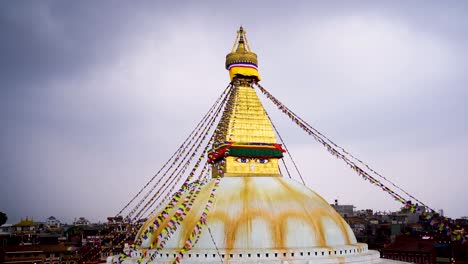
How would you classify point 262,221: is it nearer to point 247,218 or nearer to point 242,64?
point 247,218

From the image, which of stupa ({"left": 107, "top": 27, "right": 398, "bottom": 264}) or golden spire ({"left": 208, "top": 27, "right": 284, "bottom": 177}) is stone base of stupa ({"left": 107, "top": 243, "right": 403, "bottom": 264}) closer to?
stupa ({"left": 107, "top": 27, "right": 398, "bottom": 264})

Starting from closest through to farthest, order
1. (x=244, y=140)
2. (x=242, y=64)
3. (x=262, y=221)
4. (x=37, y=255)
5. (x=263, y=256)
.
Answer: (x=263, y=256), (x=262, y=221), (x=244, y=140), (x=242, y=64), (x=37, y=255)

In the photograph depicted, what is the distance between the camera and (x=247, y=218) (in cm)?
1470

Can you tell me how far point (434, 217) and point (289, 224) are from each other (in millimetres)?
4920

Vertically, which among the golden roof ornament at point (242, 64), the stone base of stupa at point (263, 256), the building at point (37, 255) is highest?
the golden roof ornament at point (242, 64)

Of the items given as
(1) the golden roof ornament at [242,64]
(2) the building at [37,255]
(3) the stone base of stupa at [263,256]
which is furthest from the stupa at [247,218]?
(2) the building at [37,255]

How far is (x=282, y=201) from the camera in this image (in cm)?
1551

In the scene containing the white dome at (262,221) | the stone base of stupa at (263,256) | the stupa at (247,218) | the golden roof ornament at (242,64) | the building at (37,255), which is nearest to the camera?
the stone base of stupa at (263,256)

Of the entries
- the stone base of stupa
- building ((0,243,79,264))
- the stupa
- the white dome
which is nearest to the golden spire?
the stupa

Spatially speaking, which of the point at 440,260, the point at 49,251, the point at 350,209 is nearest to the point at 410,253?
the point at 440,260

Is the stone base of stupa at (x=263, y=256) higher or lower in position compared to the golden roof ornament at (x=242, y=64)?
lower

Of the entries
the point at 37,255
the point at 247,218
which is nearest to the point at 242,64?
the point at 247,218

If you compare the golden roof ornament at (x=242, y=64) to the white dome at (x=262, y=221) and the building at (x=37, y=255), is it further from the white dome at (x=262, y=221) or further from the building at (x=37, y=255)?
the building at (x=37, y=255)

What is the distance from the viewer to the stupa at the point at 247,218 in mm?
14250
